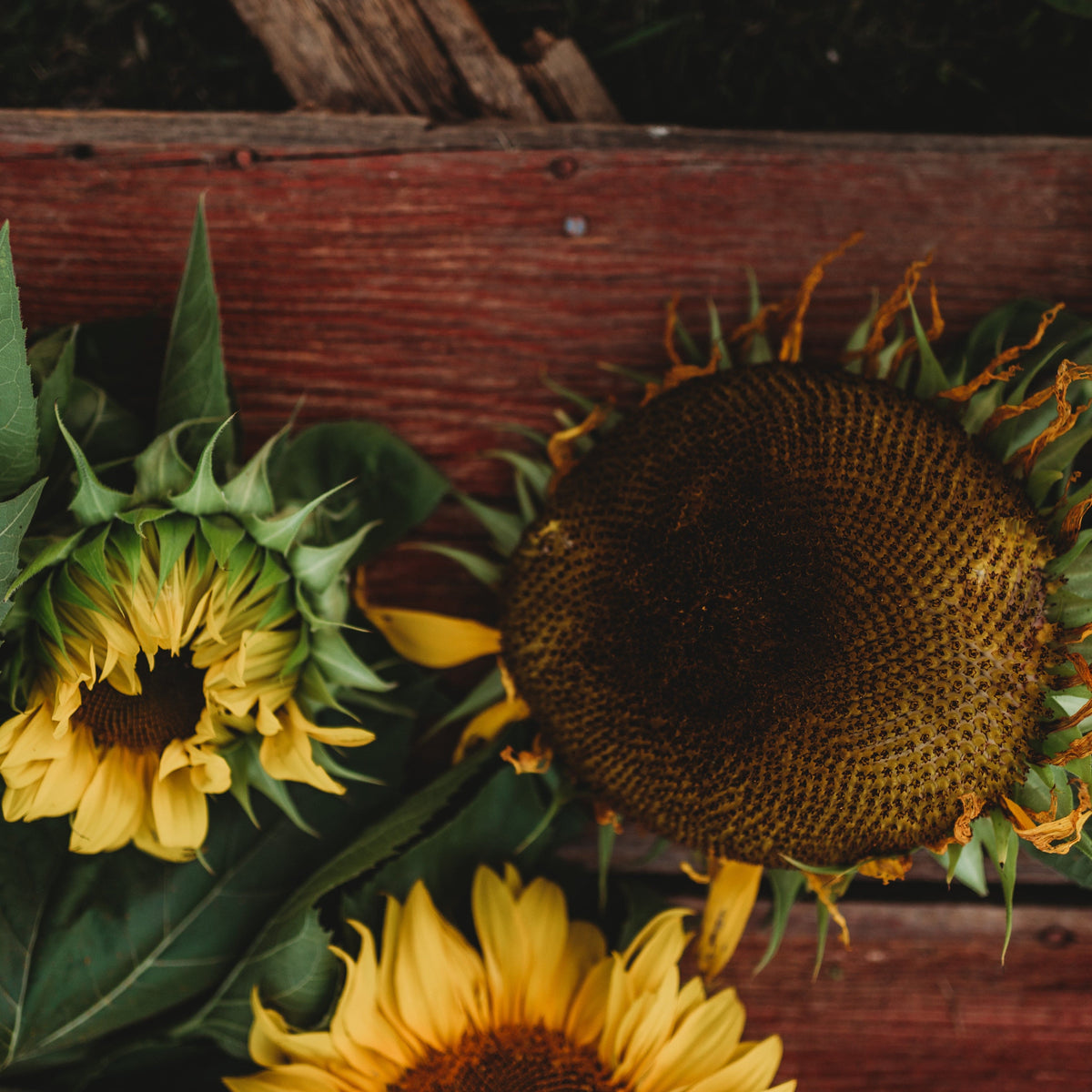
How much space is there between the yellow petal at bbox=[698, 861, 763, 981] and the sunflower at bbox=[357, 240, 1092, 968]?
10 cm

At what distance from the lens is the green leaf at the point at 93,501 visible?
71cm

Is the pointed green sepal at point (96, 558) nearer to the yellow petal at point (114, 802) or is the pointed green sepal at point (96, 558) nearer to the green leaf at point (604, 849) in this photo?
the yellow petal at point (114, 802)

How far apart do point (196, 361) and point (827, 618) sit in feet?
1.78

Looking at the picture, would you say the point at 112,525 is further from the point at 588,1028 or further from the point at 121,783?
the point at 588,1028

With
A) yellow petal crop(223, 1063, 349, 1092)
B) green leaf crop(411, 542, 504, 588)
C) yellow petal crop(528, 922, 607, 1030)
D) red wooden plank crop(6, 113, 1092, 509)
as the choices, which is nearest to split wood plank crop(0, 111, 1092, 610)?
red wooden plank crop(6, 113, 1092, 509)

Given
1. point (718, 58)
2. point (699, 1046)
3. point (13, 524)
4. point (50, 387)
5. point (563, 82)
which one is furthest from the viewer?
point (718, 58)

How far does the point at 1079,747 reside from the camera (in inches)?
28.6

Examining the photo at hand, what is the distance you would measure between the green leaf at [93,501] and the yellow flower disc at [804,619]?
34cm

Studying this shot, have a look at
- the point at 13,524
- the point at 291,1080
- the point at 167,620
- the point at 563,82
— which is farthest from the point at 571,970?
the point at 563,82

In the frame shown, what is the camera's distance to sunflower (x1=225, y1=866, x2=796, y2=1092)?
34.5 inches

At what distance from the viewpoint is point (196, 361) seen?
0.83 m

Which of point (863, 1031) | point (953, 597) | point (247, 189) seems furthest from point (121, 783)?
point (863, 1031)

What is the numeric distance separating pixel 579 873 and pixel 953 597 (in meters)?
0.49

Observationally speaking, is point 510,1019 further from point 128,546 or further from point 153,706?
point 128,546
